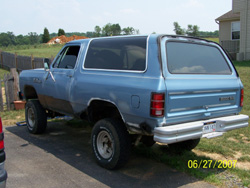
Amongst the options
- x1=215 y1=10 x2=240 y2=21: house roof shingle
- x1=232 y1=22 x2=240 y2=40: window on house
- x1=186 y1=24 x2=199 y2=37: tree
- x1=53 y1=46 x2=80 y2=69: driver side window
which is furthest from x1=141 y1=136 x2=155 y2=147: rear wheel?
x1=186 y1=24 x2=199 y2=37: tree

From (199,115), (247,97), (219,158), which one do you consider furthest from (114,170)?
(247,97)

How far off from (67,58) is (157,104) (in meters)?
2.73

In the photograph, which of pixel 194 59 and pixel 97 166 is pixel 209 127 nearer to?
pixel 194 59

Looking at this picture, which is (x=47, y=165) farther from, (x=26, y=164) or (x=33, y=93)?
(x=33, y=93)

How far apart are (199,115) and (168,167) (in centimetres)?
112

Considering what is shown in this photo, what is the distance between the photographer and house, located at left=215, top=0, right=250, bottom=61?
18594 millimetres

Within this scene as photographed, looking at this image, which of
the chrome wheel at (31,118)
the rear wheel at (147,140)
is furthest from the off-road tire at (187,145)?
the chrome wheel at (31,118)

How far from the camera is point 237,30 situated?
2166 cm

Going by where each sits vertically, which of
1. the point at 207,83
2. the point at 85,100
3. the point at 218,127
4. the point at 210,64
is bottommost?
the point at 218,127

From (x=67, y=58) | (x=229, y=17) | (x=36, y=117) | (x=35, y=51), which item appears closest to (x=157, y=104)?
(x=67, y=58)

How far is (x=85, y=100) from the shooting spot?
189 inches

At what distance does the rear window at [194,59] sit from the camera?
4.08 metres

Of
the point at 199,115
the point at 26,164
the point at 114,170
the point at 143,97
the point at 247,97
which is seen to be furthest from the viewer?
→ the point at 247,97

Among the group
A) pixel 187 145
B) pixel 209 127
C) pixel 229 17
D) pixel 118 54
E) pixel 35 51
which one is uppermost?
pixel 229 17
